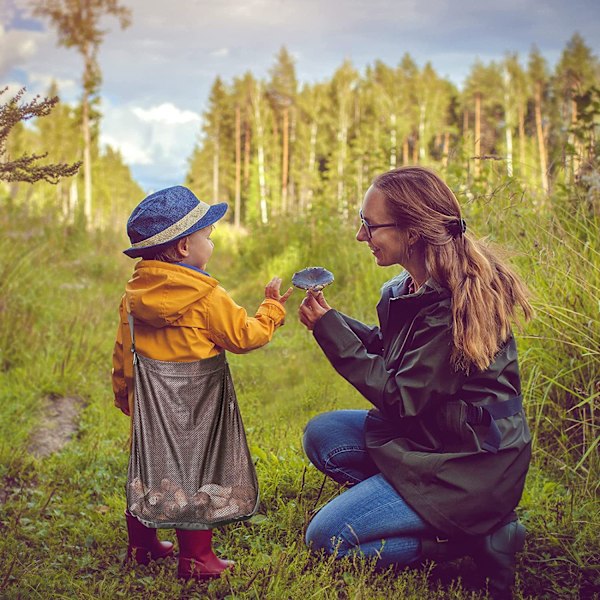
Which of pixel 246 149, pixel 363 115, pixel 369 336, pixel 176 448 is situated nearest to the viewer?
pixel 176 448

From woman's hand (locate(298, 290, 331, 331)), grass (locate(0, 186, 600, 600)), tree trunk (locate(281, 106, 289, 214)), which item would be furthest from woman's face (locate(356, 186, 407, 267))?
tree trunk (locate(281, 106, 289, 214))

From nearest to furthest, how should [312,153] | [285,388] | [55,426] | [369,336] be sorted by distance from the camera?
[369,336], [55,426], [285,388], [312,153]

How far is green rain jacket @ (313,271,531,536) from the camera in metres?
2.41

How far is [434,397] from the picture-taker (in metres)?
2.43

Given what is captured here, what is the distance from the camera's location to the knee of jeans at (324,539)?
2.61 meters

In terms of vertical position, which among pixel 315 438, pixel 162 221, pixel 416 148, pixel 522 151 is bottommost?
pixel 315 438

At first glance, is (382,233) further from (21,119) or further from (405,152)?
(405,152)

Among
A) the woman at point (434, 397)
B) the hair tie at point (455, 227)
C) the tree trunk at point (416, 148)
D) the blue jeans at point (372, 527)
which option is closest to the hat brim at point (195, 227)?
the woman at point (434, 397)

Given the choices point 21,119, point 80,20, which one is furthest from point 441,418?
point 80,20

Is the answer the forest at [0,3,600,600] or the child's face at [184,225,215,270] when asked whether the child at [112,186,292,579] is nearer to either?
the child's face at [184,225,215,270]

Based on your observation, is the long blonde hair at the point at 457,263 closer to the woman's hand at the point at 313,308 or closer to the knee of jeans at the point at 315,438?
the woman's hand at the point at 313,308

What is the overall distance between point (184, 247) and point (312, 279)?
509 mm

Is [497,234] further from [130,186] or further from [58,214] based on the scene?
[130,186]

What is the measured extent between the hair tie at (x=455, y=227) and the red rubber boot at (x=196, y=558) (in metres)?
1.47
